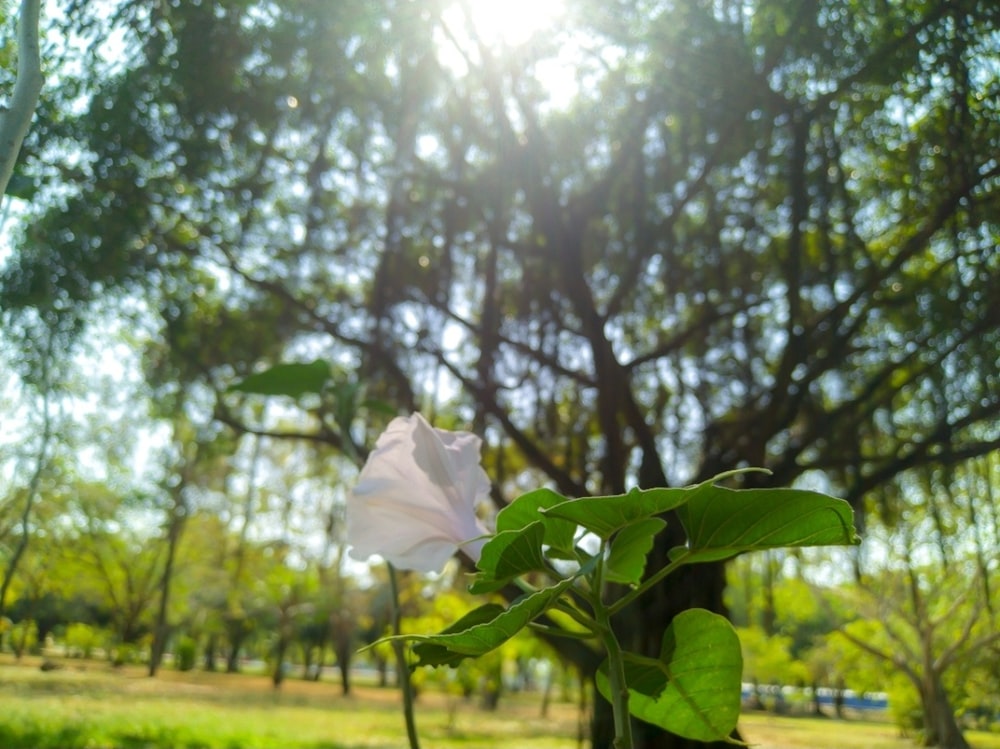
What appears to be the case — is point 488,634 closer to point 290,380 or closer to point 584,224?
point 290,380

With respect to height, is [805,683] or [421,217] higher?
[421,217]

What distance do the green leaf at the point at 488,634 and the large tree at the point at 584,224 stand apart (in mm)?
1179

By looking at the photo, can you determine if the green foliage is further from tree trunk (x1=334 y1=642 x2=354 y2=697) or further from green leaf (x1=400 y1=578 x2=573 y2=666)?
tree trunk (x1=334 y1=642 x2=354 y2=697)

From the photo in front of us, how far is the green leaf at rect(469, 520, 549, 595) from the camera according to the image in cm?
24

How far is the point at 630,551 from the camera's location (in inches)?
11.3

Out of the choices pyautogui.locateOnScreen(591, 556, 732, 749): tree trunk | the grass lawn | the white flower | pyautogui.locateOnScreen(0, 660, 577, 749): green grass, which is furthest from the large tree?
the white flower

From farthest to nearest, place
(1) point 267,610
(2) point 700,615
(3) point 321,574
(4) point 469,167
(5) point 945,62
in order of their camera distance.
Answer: (3) point 321,574, (1) point 267,610, (4) point 469,167, (5) point 945,62, (2) point 700,615

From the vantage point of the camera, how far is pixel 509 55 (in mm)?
1844

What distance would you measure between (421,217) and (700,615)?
2.01m

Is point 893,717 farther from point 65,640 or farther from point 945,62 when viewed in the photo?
point 65,640

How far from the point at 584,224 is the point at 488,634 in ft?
6.54

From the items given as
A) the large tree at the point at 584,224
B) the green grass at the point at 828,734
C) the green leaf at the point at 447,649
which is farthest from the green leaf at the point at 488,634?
the green grass at the point at 828,734

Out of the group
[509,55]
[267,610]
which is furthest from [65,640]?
[267,610]

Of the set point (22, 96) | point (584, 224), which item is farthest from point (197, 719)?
point (22, 96)
